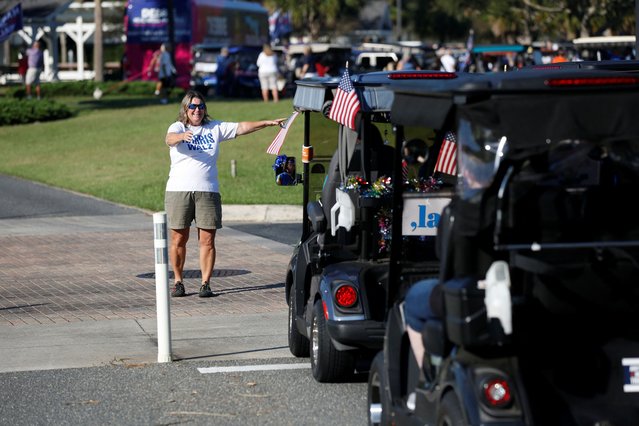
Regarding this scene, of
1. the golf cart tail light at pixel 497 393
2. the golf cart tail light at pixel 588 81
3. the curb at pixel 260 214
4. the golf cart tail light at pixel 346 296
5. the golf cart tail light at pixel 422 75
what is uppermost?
the golf cart tail light at pixel 588 81

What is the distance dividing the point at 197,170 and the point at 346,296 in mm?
4026

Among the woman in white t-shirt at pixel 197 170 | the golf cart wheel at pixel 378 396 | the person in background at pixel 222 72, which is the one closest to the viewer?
the golf cart wheel at pixel 378 396

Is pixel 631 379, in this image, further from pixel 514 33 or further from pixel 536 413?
pixel 514 33

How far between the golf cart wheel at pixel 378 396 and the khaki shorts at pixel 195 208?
5.23 m

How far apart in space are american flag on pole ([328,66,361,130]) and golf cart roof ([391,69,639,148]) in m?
2.17

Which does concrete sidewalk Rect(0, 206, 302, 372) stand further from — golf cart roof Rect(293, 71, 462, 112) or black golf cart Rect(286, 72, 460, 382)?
golf cart roof Rect(293, 71, 462, 112)

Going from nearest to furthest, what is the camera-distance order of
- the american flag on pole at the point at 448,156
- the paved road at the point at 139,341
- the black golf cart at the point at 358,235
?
the black golf cart at the point at 358,235
the paved road at the point at 139,341
the american flag on pole at the point at 448,156

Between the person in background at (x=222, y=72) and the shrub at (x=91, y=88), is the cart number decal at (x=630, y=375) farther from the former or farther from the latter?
the shrub at (x=91, y=88)

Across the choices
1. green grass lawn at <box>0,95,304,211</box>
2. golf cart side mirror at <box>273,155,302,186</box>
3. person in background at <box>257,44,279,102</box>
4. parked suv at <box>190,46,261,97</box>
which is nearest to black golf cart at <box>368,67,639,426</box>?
golf cart side mirror at <box>273,155,302,186</box>

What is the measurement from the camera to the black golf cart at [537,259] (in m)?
4.98

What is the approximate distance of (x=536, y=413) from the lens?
497cm

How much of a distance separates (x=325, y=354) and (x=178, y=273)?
4.07m

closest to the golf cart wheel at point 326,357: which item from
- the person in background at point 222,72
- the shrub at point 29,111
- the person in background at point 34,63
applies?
the shrub at point 29,111

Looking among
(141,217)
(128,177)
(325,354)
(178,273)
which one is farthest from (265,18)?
(325,354)
